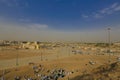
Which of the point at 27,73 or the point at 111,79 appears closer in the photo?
the point at 111,79

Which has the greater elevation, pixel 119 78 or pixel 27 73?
pixel 119 78

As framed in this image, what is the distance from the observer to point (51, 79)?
20094 mm

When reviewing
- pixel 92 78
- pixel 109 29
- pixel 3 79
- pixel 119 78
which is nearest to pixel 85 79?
pixel 92 78

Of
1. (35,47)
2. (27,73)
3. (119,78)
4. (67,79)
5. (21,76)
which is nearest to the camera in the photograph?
(119,78)

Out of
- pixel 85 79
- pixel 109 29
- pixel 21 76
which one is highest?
pixel 109 29

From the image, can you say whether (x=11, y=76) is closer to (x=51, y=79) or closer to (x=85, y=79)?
(x=51, y=79)

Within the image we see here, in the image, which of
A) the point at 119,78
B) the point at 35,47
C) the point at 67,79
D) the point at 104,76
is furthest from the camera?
the point at 35,47

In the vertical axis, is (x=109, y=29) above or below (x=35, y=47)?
above

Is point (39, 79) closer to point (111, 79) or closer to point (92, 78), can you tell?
point (92, 78)

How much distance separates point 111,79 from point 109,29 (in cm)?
3045

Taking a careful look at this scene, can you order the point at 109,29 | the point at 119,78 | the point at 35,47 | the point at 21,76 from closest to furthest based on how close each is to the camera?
the point at 119,78, the point at 21,76, the point at 109,29, the point at 35,47

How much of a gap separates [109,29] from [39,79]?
1049 inches

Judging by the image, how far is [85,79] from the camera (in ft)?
46.2

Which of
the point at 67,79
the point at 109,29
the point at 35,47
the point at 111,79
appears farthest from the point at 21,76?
the point at 35,47
